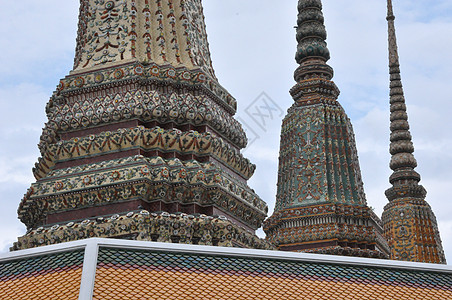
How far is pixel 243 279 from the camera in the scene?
695cm

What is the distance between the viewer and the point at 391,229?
70.7 ft

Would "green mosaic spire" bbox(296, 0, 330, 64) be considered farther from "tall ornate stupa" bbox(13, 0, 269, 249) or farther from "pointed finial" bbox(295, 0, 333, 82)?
"tall ornate stupa" bbox(13, 0, 269, 249)

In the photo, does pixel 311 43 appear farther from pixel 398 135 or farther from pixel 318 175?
pixel 398 135

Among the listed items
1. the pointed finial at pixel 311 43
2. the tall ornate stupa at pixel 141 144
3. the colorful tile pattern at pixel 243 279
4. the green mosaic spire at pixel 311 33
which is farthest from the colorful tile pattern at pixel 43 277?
the green mosaic spire at pixel 311 33

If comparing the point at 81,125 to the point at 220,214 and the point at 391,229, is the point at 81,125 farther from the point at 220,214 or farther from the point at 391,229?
the point at 391,229

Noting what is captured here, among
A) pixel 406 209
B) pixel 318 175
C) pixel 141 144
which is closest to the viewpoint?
pixel 141 144

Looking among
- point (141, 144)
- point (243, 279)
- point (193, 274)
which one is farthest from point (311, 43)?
point (193, 274)

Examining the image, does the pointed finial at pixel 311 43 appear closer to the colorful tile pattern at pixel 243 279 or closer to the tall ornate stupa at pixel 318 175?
the tall ornate stupa at pixel 318 175

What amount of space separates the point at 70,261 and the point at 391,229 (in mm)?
15868

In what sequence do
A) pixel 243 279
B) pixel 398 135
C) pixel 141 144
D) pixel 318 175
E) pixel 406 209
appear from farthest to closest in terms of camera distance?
1. pixel 398 135
2. pixel 406 209
3. pixel 318 175
4. pixel 141 144
5. pixel 243 279

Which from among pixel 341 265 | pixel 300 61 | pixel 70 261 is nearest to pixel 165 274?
pixel 70 261

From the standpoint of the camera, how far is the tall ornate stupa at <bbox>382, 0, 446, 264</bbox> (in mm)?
21047

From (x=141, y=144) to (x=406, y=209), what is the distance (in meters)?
14.3

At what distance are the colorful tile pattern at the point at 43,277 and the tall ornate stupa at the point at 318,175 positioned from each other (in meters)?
9.42
